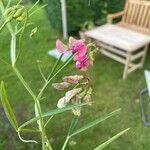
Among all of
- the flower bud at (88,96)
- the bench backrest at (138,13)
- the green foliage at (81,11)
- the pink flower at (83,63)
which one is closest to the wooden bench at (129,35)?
the bench backrest at (138,13)

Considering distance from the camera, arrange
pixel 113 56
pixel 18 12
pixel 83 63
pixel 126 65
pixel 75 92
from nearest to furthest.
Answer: pixel 18 12
pixel 83 63
pixel 75 92
pixel 126 65
pixel 113 56

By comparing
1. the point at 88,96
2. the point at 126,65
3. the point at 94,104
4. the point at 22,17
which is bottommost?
the point at 94,104

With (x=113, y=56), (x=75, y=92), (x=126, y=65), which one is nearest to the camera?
(x=75, y=92)

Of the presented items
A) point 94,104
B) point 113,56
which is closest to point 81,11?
point 113,56

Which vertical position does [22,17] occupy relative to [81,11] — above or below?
above

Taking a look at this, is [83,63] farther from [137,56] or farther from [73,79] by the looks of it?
[137,56]

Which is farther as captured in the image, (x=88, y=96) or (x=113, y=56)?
(x=113, y=56)

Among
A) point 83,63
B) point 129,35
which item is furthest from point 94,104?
point 83,63

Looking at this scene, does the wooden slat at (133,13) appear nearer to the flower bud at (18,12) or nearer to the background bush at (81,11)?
the background bush at (81,11)
